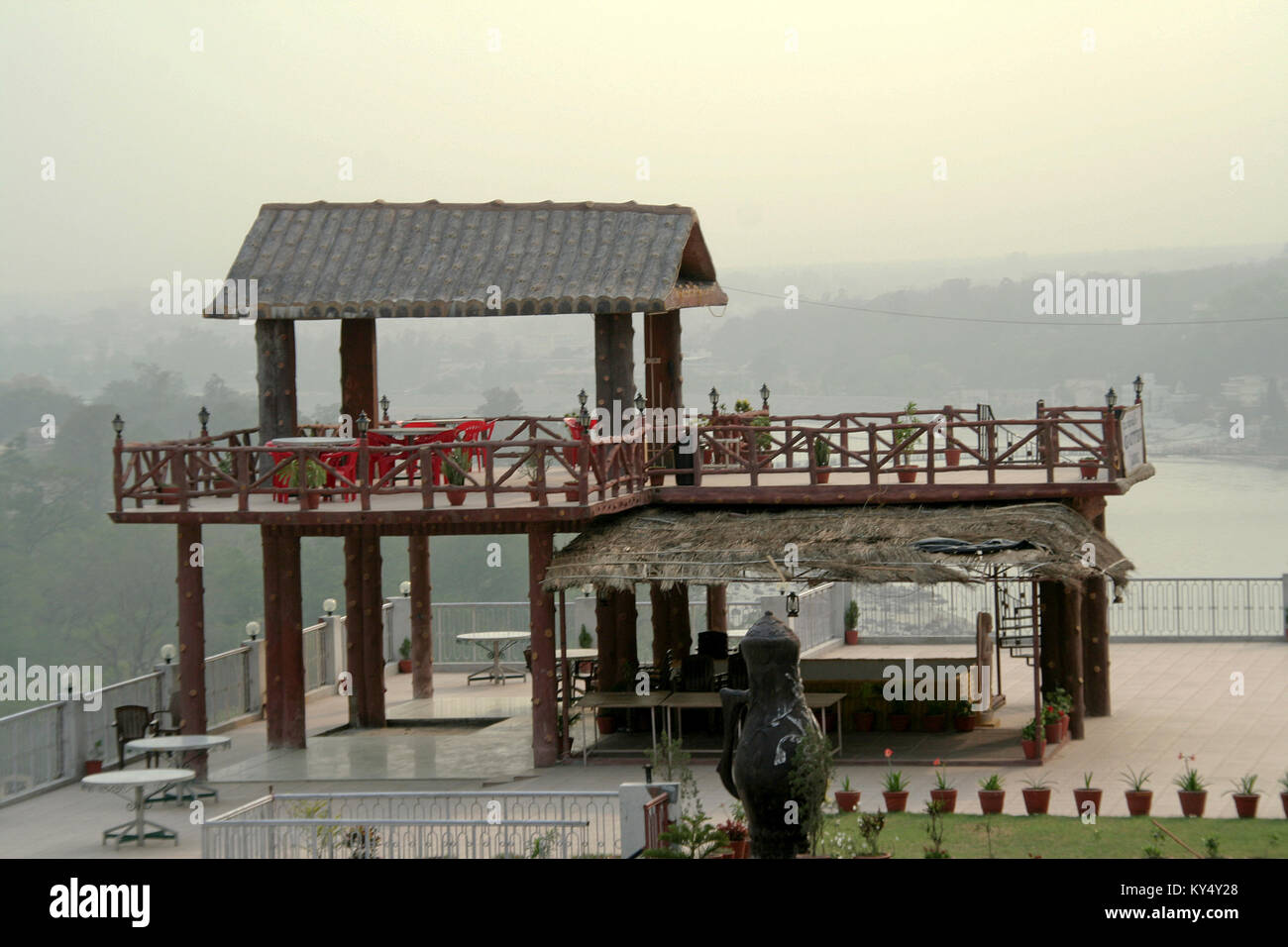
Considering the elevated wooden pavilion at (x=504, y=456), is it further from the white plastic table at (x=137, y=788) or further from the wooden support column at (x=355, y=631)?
the white plastic table at (x=137, y=788)

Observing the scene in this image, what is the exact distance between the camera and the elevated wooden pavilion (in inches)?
926

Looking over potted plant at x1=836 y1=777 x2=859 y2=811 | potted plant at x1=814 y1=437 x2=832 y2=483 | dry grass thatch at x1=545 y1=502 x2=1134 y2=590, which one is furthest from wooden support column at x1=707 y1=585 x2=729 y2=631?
potted plant at x1=836 y1=777 x2=859 y2=811

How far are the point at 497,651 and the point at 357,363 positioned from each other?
270 inches

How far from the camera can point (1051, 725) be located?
23.9 metres

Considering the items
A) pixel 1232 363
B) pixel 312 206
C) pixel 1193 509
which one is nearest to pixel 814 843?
pixel 312 206

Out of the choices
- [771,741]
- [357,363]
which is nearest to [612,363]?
[357,363]

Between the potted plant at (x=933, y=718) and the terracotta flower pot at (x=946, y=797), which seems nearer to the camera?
the terracotta flower pot at (x=946, y=797)

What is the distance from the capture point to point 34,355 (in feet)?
307

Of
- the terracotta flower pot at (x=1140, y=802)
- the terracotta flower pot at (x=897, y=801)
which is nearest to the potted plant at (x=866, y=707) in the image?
the terracotta flower pot at (x=897, y=801)

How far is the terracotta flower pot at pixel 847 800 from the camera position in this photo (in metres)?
20.2

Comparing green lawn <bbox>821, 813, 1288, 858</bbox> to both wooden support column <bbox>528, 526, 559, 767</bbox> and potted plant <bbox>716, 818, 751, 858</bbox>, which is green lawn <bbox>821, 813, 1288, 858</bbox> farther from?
wooden support column <bbox>528, 526, 559, 767</bbox>

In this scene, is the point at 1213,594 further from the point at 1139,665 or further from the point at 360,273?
the point at 360,273

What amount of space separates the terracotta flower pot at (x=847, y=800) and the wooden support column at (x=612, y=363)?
7135 millimetres

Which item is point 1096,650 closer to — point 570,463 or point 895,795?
point 895,795
